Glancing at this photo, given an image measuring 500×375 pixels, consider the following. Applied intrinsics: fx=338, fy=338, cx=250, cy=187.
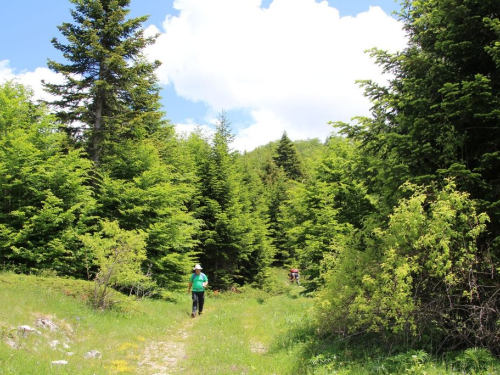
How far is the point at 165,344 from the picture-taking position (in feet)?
32.4

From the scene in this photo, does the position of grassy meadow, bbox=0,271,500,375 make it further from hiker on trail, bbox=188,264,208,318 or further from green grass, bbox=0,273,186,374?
hiker on trail, bbox=188,264,208,318

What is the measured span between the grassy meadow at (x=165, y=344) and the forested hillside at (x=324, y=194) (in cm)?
60

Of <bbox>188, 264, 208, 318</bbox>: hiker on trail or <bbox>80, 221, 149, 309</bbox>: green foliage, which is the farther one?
<bbox>188, 264, 208, 318</bbox>: hiker on trail

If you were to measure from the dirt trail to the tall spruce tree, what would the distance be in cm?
1218

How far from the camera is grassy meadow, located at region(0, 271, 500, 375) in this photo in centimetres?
599

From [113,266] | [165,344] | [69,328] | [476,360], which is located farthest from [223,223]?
[476,360]

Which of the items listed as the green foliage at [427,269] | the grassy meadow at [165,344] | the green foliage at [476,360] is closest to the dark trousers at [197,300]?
the grassy meadow at [165,344]

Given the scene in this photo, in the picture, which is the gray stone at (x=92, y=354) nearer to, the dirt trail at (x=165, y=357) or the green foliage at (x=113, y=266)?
the dirt trail at (x=165, y=357)

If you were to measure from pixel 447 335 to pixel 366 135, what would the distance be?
4844 mm

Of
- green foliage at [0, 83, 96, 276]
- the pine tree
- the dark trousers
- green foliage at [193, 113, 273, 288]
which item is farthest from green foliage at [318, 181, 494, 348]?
the pine tree

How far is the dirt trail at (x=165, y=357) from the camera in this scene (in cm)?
749

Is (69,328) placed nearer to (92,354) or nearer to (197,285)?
(92,354)

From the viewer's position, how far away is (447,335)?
6258 millimetres

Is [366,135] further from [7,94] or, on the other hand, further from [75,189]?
[7,94]
